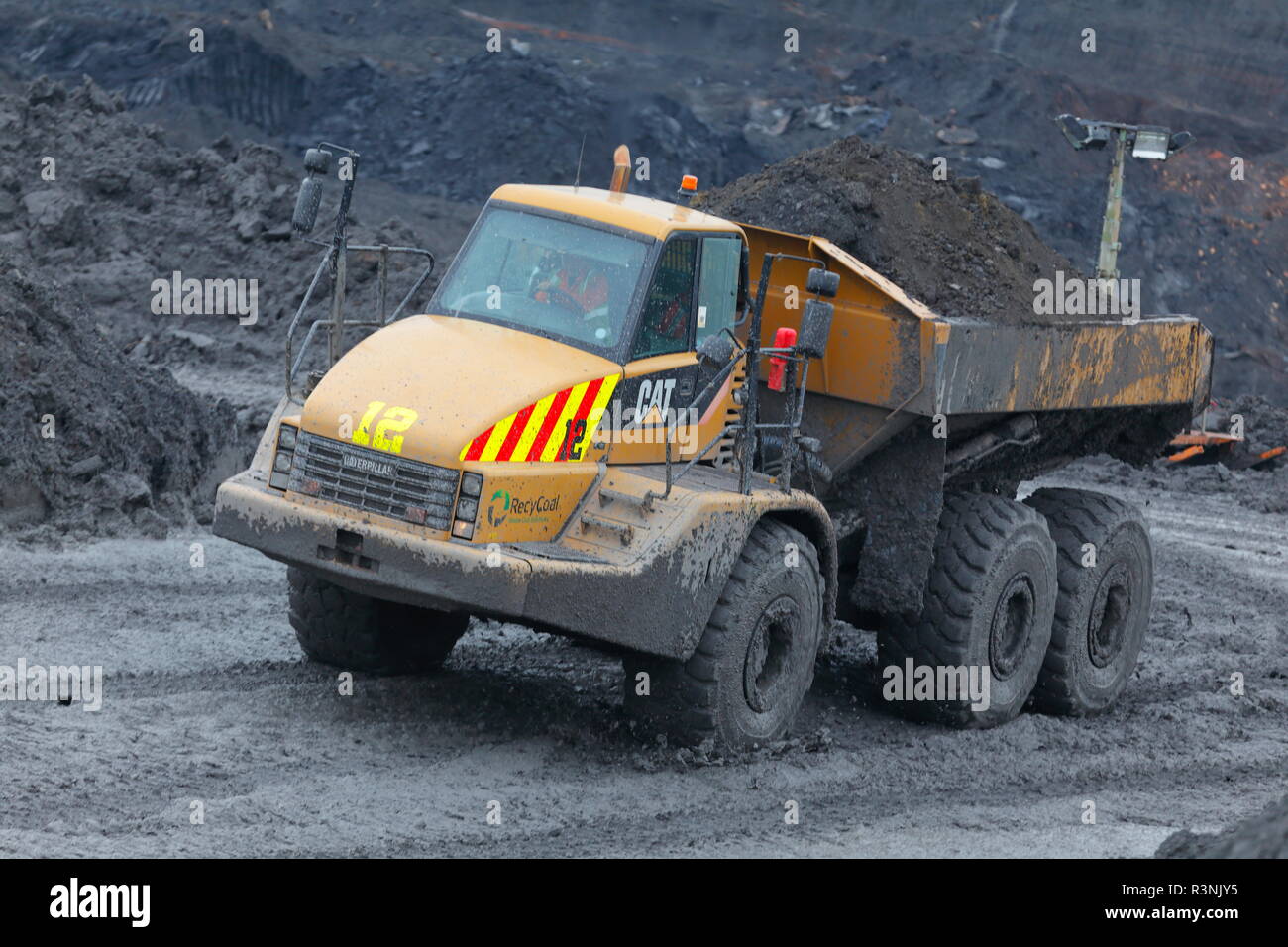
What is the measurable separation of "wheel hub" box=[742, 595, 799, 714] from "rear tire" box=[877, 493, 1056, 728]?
1.18 meters

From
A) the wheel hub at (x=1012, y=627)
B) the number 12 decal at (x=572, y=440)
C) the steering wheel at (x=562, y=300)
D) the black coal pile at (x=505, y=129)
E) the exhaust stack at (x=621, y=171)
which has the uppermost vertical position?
the black coal pile at (x=505, y=129)

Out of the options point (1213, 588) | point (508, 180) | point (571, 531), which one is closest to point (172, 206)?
point (508, 180)

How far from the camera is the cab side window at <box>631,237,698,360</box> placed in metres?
8.35

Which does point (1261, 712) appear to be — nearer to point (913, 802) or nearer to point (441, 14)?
point (913, 802)

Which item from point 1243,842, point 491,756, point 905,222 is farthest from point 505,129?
point 1243,842

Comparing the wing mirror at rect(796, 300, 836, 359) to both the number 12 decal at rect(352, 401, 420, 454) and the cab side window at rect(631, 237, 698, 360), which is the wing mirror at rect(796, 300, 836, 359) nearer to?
the cab side window at rect(631, 237, 698, 360)

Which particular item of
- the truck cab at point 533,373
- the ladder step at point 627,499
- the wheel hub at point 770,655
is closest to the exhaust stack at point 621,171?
the truck cab at point 533,373

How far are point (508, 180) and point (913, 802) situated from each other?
18843mm

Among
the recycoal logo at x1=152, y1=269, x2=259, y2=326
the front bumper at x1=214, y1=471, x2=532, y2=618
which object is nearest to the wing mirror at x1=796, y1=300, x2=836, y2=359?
the front bumper at x1=214, y1=471, x2=532, y2=618

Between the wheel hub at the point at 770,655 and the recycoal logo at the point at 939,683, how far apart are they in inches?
49.0

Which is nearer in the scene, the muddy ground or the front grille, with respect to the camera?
the muddy ground

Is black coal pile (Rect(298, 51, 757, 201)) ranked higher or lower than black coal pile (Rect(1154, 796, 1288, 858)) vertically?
higher

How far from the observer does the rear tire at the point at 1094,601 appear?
10.2 meters

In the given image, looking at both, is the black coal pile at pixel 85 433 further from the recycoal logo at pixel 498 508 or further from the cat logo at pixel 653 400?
the recycoal logo at pixel 498 508
